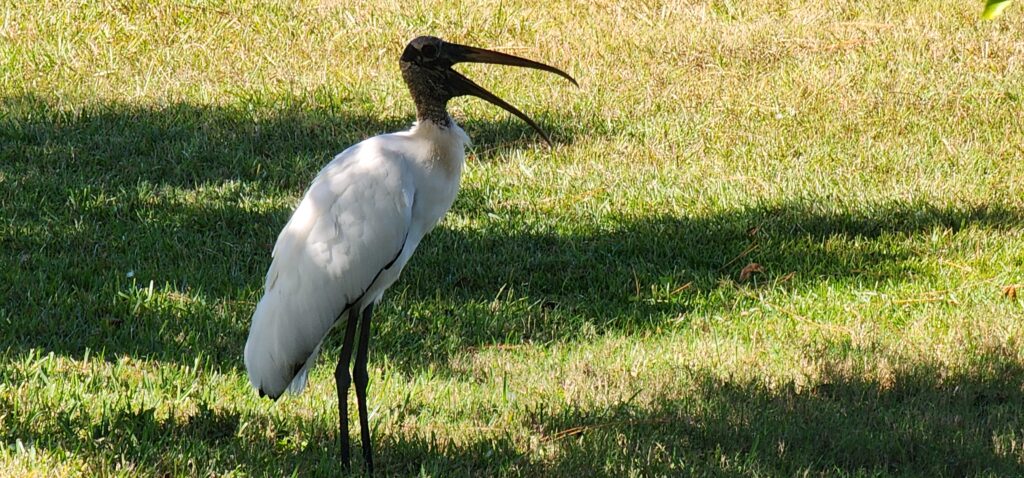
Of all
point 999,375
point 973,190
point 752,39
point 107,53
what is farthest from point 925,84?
point 107,53

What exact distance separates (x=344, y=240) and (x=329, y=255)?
6 centimetres

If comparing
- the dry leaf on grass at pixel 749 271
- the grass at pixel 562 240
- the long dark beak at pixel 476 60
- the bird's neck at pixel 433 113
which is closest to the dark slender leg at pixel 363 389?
the grass at pixel 562 240

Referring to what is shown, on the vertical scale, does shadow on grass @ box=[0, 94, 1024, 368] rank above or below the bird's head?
below

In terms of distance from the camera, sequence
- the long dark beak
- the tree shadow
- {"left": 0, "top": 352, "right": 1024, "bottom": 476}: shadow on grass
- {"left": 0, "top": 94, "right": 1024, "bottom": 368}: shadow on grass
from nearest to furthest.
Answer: {"left": 0, "top": 352, "right": 1024, "bottom": 476}: shadow on grass < the long dark beak < {"left": 0, "top": 94, "right": 1024, "bottom": 368}: shadow on grass < the tree shadow

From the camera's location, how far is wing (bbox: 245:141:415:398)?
12.6ft

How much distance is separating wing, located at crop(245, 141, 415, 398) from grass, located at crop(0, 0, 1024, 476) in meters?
0.26

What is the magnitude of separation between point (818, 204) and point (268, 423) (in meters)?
3.30

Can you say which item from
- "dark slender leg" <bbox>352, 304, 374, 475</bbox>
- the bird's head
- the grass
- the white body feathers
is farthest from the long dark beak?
the grass

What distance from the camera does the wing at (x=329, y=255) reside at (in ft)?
12.6

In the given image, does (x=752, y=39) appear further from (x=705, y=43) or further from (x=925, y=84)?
(x=925, y=84)

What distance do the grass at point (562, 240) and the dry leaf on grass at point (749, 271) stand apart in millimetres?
23

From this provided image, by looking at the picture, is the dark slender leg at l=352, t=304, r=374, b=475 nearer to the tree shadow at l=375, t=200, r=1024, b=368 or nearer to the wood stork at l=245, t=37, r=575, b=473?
the wood stork at l=245, t=37, r=575, b=473

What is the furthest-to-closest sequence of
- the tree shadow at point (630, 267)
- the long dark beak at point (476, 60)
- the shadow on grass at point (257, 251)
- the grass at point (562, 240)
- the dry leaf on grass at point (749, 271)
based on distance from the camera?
the dry leaf on grass at point (749, 271) < the tree shadow at point (630, 267) < the shadow on grass at point (257, 251) < the grass at point (562, 240) < the long dark beak at point (476, 60)

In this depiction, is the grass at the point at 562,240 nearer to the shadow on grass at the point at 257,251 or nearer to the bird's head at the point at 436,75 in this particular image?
the shadow on grass at the point at 257,251
